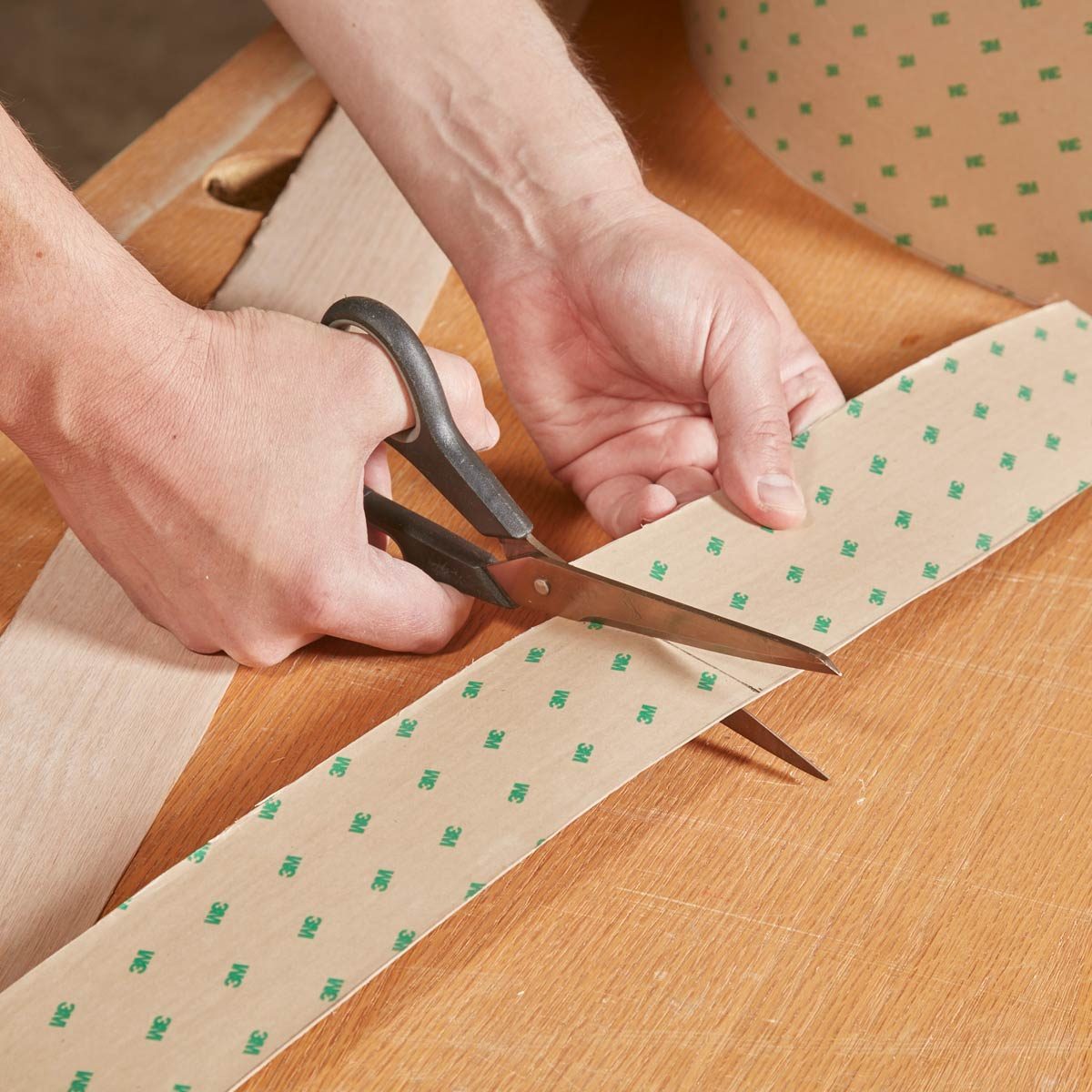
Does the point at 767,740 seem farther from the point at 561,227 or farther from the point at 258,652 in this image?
the point at 561,227

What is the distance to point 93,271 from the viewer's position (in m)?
0.68

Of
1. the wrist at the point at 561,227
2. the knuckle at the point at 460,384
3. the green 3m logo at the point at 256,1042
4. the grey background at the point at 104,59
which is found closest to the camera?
the green 3m logo at the point at 256,1042

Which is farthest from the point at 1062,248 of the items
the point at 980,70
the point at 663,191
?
the point at 663,191

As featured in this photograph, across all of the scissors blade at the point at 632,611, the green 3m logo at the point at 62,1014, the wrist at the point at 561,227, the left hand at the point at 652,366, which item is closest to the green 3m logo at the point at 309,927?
the green 3m logo at the point at 62,1014

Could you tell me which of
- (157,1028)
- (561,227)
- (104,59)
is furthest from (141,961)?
(104,59)

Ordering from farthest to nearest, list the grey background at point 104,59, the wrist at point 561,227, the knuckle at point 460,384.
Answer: the grey background at point 104,59 < the wrist at point 561,227 < the knuckle at point 460,384

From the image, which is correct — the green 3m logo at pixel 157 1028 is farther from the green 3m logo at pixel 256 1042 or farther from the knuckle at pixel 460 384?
the knuckle at pixel 460 384

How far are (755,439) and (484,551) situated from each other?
0.67 feet

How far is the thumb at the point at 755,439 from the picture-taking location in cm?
79

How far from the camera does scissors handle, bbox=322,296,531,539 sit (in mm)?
739

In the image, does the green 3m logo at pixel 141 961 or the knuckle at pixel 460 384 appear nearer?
the green 3m logo at pixel 141 961

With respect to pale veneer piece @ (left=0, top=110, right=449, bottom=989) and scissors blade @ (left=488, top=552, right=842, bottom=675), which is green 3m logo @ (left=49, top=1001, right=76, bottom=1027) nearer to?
pale veneer piece @ (left=0, top=110, right=449, bottom=989)

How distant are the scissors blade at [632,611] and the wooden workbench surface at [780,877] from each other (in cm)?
7

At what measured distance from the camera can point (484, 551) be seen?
76cm
